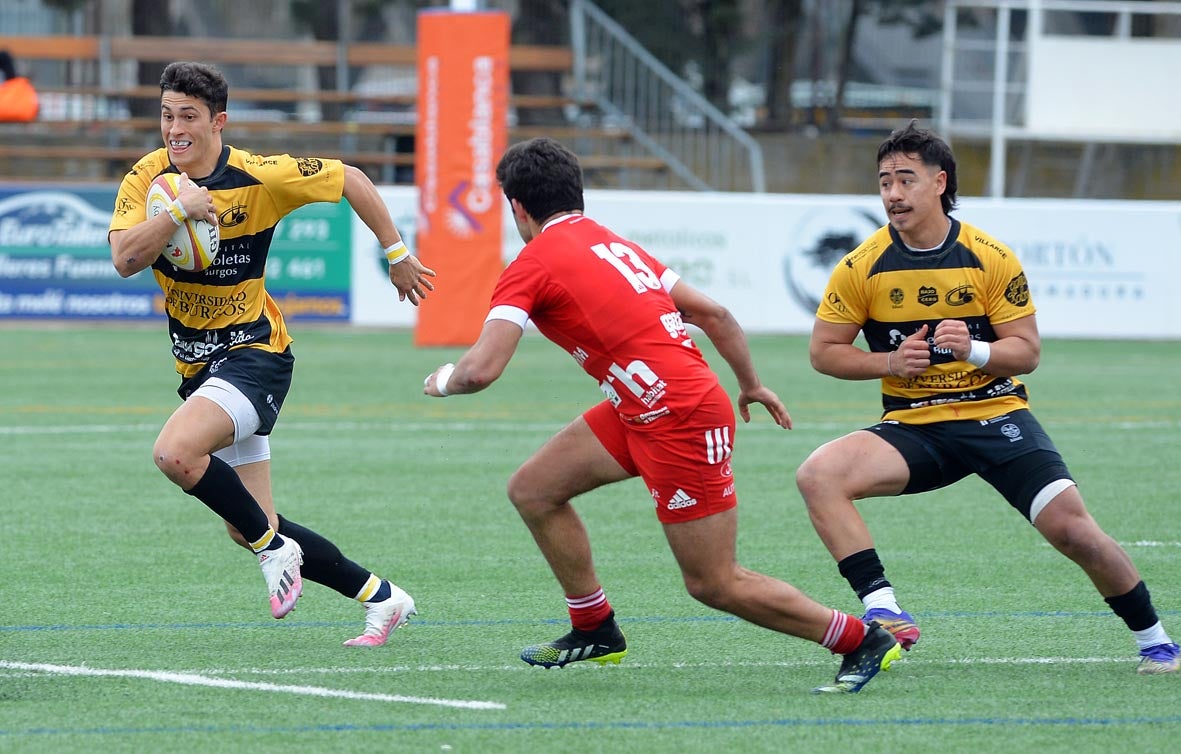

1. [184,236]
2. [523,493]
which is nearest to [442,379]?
[523,493]

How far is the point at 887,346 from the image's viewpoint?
590cm

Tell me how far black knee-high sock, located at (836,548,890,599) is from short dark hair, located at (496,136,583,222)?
1.55 meters

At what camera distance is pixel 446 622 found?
6.41m

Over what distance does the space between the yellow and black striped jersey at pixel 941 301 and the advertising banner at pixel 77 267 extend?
46.5 ft

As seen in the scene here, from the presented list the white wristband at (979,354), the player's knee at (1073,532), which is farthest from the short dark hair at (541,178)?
the player's knee at (1073,532)

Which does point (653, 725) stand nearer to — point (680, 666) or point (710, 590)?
point (710, 590)

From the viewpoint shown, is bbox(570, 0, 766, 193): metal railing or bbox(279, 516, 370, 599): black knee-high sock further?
bbox(570, 0, 766, 193): metal railing

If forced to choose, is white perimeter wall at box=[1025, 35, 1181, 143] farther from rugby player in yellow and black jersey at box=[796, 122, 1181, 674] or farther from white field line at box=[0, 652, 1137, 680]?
white field line at box=[0, 652, 1137, 680]

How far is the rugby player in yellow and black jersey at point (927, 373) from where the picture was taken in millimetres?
5559

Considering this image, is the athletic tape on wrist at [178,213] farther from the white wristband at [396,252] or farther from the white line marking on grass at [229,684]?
the white line marking on grass at [229,684]

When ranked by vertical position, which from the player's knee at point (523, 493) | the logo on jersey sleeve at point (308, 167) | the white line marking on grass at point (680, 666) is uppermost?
the logo on jersey sleeve at point (308, 167)

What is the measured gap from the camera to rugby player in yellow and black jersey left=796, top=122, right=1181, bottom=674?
5.56 m

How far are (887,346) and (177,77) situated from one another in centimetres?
267

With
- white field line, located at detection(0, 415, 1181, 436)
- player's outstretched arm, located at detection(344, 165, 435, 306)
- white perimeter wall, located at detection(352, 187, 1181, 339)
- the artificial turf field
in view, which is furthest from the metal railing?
player's outstretched arm, located at detection(344, 165, 435, 306)
